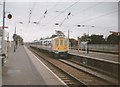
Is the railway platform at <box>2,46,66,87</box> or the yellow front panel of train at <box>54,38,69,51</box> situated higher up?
the yellow front panel of train at <box>54,38,69,51</box>

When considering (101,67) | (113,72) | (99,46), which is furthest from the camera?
(99,46)

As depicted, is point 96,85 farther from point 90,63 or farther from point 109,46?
point 109,46

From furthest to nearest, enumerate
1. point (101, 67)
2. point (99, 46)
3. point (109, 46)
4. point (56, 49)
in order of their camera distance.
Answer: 1. point (99, 46)
2. point (109, 46)
3. point (56, 49)
4. point (101, 67)

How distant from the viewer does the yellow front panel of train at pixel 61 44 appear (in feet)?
115

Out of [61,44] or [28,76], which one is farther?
[61,44]

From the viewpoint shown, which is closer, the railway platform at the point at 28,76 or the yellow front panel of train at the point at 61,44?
the railway platform at the point at 28,76

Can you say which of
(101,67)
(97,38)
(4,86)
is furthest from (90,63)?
(97,38)

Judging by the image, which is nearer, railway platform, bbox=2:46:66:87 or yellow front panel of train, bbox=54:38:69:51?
railway platform, bbox=2:46:66:87

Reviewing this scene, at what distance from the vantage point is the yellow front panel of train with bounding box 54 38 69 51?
35.0 meters

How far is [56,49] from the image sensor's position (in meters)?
34.8

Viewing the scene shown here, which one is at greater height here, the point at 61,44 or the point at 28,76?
the point at 61,44

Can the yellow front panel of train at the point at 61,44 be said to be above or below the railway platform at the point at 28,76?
above

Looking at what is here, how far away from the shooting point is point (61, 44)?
116 ft

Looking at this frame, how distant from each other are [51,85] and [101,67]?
895 centimetres
